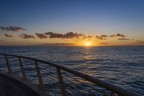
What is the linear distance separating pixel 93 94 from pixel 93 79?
13119 mm

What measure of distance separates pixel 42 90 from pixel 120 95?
4.12 metres

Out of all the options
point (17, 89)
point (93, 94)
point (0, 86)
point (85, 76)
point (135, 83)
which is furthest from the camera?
point (135, 83)

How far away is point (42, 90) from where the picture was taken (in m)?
5.95

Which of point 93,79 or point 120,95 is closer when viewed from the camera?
point 120,95

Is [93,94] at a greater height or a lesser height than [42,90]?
lesser

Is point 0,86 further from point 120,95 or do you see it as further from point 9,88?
point 120,95

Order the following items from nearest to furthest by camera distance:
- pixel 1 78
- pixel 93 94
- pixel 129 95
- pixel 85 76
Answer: pixel 129 95 → pixel 85 76 → pixel 1 78 → pixel 93 94

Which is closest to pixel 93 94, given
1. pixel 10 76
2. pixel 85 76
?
pixel 10 76

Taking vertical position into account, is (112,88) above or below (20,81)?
above

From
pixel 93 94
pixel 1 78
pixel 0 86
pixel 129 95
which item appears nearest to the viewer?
pixel 129 95

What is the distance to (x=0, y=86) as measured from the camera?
23.5 feet

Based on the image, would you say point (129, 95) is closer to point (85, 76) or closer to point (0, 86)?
point (85, 76)

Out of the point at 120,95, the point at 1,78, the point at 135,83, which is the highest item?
the point at 120,95

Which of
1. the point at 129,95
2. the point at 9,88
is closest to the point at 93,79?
the point at 129,95
